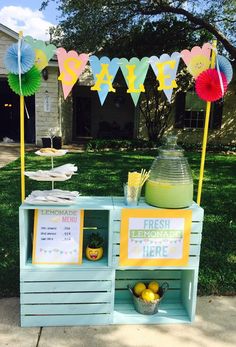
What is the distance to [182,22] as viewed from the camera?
474 inches

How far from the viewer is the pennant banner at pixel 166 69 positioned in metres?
2.63

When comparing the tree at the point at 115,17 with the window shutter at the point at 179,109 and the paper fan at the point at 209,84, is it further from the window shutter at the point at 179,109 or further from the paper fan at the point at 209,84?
the paper fan at the point at 209,84

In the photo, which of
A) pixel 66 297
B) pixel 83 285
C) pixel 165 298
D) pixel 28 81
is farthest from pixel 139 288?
pixel 28 81

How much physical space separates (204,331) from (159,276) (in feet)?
1.86

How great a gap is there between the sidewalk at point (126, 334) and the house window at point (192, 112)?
1198 cm

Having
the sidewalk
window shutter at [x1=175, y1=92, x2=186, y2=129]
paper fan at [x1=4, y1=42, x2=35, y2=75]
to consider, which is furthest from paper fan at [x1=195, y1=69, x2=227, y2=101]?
window shutter at [x1=175, y1=92, x2=186, y2=129]

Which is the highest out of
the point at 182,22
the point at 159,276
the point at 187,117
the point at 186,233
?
the point at 182,22

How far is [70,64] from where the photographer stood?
2.61 m

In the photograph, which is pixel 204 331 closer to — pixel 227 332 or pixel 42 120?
pixel 227 332

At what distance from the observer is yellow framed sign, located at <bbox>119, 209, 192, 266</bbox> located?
8.72 ft

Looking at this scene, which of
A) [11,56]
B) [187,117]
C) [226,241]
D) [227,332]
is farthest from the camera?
[187,117]

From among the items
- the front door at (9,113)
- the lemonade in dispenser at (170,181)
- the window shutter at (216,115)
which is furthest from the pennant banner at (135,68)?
the front door at (9,113)

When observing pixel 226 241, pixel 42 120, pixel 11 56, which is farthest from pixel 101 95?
pixel 42 120

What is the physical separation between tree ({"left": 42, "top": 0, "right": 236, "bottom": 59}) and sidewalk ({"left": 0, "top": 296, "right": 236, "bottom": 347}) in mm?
9642
